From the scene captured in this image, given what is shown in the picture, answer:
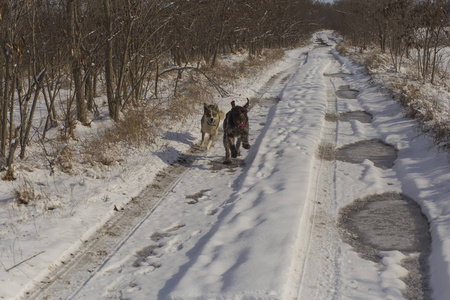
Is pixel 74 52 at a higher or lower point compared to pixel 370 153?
higher

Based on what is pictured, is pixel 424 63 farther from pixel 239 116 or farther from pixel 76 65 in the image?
pixel 76 65

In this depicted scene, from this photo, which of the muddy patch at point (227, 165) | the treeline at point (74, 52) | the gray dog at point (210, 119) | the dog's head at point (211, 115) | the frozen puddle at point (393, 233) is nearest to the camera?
the frozen puddle at point (393, 233)

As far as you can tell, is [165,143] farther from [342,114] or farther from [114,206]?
[342,114]

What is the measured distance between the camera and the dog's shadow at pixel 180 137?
9852 millimetres

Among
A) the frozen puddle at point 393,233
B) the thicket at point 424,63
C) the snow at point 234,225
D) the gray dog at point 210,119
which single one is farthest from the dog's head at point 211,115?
the thicket at point 424,63

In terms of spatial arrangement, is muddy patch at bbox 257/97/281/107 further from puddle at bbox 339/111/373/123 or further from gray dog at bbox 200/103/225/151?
gray dog at bbox 200/103/225/151

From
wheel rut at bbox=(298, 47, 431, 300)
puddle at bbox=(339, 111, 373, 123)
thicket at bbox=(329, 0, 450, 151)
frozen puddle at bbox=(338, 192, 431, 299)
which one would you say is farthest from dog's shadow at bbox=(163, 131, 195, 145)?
thicket at bbox=(329, 0, 450, 151)

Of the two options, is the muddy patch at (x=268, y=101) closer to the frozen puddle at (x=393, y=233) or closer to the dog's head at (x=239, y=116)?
the dog's head at (x=239, y=116)

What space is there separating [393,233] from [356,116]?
798 cm

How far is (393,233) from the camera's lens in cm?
540

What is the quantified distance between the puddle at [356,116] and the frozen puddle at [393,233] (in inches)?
233

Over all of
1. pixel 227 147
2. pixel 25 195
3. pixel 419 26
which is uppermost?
pixel 419 26

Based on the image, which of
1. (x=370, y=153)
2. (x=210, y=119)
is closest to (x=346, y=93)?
(x=370, y=153)

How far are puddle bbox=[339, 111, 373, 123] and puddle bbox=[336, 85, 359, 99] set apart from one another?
3307 mm
